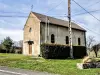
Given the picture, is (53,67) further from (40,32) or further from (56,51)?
(40,32)

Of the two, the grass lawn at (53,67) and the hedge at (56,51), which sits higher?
the hedge at (56,51)

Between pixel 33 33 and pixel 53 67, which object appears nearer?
pixel 53 67

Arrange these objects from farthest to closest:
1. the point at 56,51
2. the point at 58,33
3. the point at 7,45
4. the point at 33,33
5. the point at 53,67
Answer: the point at 7,45 < the point at 58,33 < the point at 33,33 < the point at 56,51 < the point at 53,67

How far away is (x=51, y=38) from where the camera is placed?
43719mm

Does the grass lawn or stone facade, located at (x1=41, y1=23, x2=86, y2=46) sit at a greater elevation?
stone facade, located at (x1=41, y1=23, x2=86, y2=46)

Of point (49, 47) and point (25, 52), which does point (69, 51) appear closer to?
point (49, 47)

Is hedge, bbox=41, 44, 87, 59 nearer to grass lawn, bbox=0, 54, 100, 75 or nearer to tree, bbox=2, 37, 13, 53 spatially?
grass lawn, bbox=0, 54, 100, 75

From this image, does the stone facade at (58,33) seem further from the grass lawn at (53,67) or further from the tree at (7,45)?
the grass lawn at (53,67)

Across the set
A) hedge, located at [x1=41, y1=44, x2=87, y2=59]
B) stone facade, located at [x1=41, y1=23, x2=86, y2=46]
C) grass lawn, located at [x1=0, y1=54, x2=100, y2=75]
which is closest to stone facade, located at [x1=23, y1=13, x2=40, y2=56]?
stone facade, located at [x1=41, y1=23, x2=86, y2=46]

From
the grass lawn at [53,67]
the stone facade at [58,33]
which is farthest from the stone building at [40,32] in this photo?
the grass lawn at [53,67]

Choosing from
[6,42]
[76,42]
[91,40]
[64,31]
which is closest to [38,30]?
[64,31]

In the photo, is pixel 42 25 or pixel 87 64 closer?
pixel 87 64

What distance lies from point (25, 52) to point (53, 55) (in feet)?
45.6

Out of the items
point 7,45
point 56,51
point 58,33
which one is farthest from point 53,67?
point 7,45
